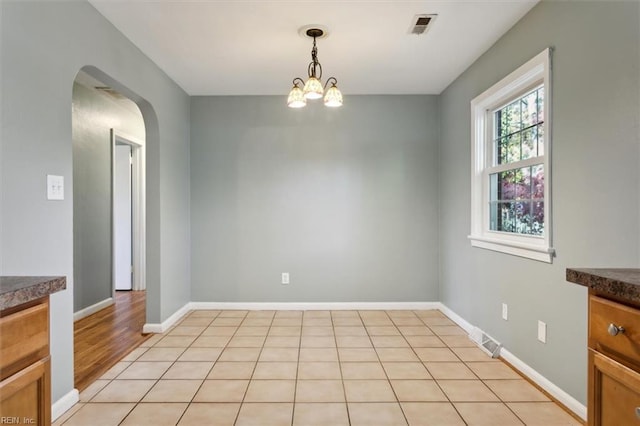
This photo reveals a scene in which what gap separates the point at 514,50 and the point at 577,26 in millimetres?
607

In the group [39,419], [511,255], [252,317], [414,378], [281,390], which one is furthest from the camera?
[252,317]

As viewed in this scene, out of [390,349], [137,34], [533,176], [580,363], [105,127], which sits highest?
[137,34]

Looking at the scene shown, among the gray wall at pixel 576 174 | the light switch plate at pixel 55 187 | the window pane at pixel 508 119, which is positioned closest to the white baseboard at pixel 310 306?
the gray wall at pixel 576 174

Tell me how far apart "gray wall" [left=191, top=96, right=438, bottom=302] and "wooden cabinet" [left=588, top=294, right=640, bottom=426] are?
2.90m

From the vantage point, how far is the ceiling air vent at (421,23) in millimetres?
2375

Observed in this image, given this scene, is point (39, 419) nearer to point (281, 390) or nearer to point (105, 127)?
point (281, 390)

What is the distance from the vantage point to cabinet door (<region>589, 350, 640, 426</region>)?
96 cm

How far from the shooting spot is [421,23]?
2.46 m

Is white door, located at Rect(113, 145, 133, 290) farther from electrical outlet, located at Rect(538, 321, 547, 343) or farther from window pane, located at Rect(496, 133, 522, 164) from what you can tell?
electrical outlet, located at Rect(538, 321, 547, 343)

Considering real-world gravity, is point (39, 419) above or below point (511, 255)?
below

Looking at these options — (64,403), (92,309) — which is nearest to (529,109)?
(64,403)

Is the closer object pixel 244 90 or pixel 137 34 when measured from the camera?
pixel 137 34

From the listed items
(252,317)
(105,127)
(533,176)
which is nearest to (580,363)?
(533,176)

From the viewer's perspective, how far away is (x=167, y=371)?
247 centimetres
